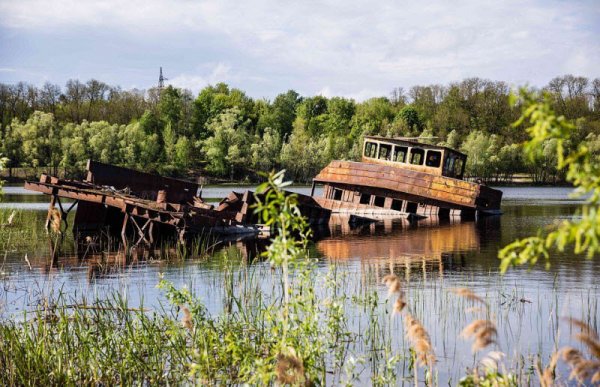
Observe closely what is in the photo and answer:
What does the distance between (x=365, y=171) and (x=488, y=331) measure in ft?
121

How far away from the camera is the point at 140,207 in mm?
27328

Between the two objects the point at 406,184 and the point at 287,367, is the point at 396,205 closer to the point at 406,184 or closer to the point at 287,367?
the point at 406,184

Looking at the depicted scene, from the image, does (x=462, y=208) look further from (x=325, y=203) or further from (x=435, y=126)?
(x=435, y=126)

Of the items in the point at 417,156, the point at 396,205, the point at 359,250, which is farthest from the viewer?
the point at 396,205

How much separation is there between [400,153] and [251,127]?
2829 inches

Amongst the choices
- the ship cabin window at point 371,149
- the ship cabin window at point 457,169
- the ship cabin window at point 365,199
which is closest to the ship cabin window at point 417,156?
A: the ship cabin window at point 371,149

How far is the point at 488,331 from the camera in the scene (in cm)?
394

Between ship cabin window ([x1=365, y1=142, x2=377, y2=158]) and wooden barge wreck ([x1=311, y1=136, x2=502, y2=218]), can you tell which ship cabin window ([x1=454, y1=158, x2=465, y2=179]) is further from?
ship cabin window ([x1=365, y1=142, x2=377, y2=158])

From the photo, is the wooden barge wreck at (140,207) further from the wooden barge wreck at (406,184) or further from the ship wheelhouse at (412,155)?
the ship wheelhouse at (412,155)

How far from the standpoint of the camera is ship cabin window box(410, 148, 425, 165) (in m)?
40.1

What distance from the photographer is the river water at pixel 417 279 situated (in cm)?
1134

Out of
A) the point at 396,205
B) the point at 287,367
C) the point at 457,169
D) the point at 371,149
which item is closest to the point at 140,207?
the point at 371,149

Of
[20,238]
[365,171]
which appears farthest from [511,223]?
[20,238]

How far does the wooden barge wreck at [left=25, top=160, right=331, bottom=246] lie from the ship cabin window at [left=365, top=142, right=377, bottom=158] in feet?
33.5
